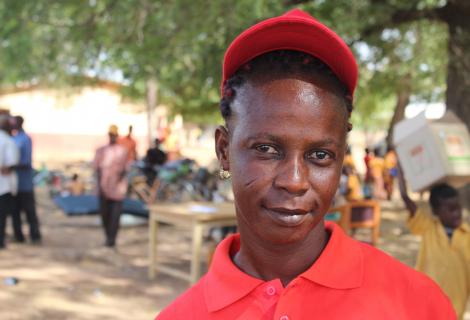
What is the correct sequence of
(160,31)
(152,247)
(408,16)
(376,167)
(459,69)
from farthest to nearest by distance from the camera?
(376,167) < (408,16) < (459,69) < (160,31) < (152,247)

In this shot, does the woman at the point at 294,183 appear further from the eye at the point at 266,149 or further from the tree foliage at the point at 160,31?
the tree foliage at the point at 160,31

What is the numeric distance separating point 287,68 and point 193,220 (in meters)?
4.61

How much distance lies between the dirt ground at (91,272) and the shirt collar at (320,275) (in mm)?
4075

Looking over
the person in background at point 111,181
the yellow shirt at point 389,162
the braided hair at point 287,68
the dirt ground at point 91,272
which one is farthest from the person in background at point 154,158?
the braided hair at point 287,68

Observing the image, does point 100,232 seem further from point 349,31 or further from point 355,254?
point 355,254

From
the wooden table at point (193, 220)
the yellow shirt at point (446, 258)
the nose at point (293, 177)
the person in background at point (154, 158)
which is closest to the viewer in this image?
the nose at point (293, 177)

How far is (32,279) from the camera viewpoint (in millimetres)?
6172

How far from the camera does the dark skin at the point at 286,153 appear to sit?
1.06 meters

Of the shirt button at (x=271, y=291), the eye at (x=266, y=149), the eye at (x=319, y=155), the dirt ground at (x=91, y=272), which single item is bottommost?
the dirt ground at (x=91, y=272)

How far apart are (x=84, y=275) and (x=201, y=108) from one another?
8.83 m

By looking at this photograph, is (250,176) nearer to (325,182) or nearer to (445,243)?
(325,182)

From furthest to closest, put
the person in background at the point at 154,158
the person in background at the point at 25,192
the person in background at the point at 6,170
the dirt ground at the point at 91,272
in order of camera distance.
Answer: the person in background at the point at 154,158 → the person in background at the point at 25,192 → the person in background at the point at 6,170 → the dirt ground at the point at 91,272

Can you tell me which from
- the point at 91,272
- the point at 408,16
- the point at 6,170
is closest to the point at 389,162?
the point at 408,16

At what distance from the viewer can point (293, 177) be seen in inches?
41.3
